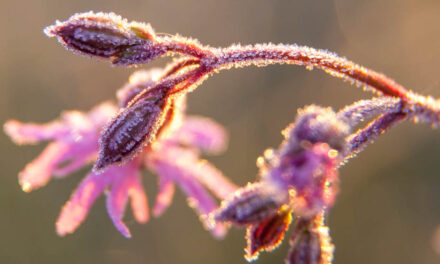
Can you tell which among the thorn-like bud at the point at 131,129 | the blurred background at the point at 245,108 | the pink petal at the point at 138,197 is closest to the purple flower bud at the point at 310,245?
the thorn-like bud at the point at 131,129

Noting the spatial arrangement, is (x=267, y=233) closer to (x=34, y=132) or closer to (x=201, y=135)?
(x=201, y=135)

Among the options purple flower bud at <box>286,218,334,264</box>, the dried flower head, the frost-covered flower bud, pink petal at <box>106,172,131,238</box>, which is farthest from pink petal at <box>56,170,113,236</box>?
the frost-covered flower bud

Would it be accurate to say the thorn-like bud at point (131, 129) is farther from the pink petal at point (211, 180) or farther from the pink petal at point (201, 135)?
the pink petal at point (201, 135)

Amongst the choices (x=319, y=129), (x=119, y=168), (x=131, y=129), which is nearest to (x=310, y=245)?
(x=319, y=129)

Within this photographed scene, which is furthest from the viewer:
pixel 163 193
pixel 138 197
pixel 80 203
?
pixel 163 193

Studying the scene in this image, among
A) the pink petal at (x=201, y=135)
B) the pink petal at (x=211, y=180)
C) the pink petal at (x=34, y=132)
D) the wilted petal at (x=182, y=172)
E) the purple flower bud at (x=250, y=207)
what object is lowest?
the purple flower bud at (x=250, y=207)

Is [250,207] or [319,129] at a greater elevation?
[319,129]

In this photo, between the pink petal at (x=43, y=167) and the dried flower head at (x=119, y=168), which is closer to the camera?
the dried flower head at (x=119, y=168)
